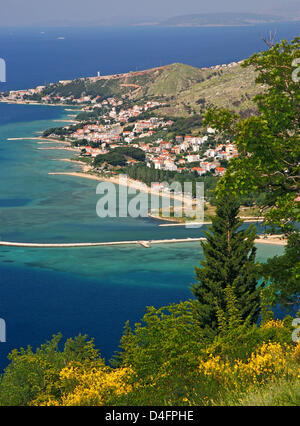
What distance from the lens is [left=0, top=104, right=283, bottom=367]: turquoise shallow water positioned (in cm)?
3444

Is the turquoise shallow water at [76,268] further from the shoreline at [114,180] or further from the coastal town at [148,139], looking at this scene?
the coastal town at [148,139]

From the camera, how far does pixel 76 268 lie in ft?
152

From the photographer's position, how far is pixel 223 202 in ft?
72.7

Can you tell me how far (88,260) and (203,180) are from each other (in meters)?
28.5

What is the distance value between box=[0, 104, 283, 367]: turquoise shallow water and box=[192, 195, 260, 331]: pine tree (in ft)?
30.3

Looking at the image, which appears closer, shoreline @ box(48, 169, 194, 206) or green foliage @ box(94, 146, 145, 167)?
shoreline @ box(48, 169, 194, 206)

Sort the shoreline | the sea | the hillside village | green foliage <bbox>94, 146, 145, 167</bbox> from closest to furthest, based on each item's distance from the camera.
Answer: the sea
the shoreline
green foliage <bbox>94, 146, 145, 167</bbox>
the hillside village

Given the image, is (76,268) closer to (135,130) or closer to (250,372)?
(250,372)

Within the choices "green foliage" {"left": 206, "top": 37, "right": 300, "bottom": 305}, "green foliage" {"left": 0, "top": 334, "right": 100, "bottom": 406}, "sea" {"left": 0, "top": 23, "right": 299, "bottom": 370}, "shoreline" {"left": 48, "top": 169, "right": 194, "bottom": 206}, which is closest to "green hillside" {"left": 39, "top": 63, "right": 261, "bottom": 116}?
"shoreline" {"left": 48, "top": 169, "right": 194, "bottom": 206}

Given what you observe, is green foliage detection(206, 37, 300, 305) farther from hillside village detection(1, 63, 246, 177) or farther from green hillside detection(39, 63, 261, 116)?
green hillside detection(39, 63, 261, 116)

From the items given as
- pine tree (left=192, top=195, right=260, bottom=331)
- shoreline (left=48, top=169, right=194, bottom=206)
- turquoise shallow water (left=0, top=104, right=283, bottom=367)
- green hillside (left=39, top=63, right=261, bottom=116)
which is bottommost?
turquoise shallow water (left=0, top=104, right=283, bottom=367)

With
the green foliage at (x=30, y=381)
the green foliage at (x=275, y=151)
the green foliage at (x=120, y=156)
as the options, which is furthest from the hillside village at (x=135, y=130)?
the green foliage at (x=275, y=151)

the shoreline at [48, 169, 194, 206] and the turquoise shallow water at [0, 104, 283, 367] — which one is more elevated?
the shoreline at [48, 169, 194, 206]

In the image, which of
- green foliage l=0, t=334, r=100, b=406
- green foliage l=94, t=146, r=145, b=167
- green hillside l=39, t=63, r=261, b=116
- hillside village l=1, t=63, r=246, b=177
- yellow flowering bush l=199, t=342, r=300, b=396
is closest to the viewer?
yellow flowering bush l=199, t=342, r=300, b=396
